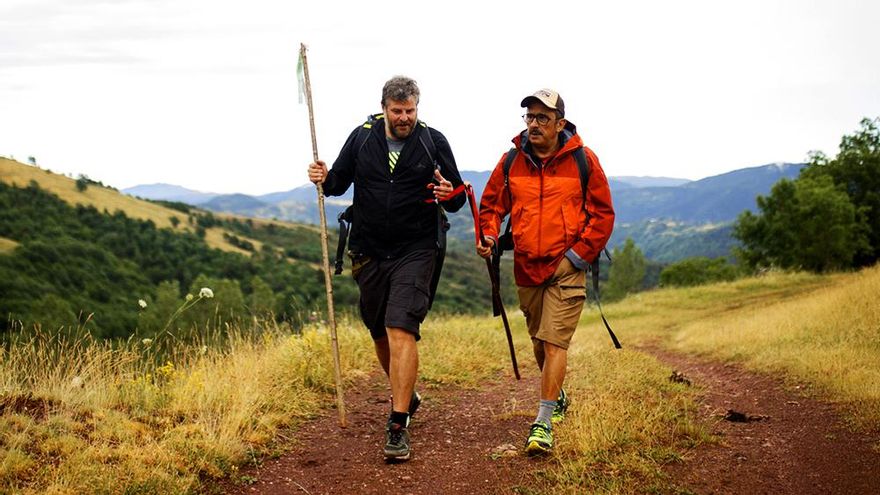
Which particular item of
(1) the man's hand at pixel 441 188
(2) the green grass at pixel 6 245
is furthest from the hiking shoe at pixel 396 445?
(2) the green grass at pixel 6 245

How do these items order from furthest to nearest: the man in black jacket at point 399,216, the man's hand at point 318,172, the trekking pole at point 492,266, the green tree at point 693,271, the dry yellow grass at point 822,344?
the green tree at point 693,271 → the dry yellow grass at point 822,344 → the man's hand at point 318,172 → the trekking pole at point 492,266 → the man in black jacket at point 399,216

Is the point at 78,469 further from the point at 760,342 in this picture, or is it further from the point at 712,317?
the point at 712,317

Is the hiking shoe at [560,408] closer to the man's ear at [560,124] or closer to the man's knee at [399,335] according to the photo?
the man's knee at [399,335]

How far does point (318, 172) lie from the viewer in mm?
5383

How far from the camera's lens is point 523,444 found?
4949mm

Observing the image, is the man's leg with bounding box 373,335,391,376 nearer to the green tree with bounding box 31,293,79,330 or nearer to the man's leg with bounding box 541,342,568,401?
the man's leg with bounding box 541,342,568,401

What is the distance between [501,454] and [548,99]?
250cm

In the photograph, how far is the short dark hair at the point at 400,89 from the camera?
16.0 ft

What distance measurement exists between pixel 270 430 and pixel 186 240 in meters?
74.1

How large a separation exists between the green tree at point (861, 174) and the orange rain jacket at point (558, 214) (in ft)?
122

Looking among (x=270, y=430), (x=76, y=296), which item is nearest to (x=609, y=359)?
(x=270, y=430)

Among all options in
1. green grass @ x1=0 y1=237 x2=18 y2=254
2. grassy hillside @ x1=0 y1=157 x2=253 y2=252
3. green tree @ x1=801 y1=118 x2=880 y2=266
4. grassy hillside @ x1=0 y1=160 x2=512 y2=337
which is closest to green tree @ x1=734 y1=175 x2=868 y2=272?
green tree @ x1=801 y1=118 x2=880 y2=266

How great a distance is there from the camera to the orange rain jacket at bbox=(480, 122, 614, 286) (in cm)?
493

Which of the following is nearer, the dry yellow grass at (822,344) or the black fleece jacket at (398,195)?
the black fleece jacket at (398,195)
